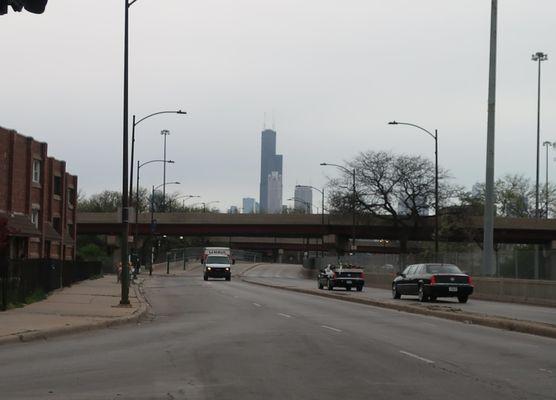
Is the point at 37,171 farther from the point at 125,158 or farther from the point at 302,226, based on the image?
the point at 302,226

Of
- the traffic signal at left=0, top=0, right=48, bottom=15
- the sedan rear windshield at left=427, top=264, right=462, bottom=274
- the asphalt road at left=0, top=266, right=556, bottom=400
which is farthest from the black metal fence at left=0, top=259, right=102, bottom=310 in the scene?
the sedan rear windshield at left=427, top=264, right=462, bottom=274

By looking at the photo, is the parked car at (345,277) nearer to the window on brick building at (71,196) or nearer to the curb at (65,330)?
the window on brick building at (71,196)

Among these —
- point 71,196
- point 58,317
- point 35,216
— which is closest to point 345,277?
point 35,216

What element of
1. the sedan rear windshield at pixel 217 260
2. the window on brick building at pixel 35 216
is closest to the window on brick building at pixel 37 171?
the window on brick building at pixel 35 216

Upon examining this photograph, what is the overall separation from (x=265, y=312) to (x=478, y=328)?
7.97 meters

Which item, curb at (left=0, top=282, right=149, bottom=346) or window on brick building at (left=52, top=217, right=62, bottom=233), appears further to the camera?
window on brick building at (left=52, top=217, right=62, bottom=233)

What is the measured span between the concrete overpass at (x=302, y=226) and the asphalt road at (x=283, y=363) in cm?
6815

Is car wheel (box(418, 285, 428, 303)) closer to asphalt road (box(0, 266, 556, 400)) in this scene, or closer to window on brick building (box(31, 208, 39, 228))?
asphalt road (box(0, 266, 556, 400))

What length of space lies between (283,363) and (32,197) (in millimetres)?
35706

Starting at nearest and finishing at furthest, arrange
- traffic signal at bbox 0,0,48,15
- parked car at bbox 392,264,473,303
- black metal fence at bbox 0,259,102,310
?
traffic signal at bbox 0,0,48,15 < black metal fence at bbox 0,259,102,310 < parked car at bbox 392,264,473,303

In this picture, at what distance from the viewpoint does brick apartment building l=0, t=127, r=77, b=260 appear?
130 ft

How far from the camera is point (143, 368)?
11.2 meters

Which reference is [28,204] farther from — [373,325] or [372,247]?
[372,247]

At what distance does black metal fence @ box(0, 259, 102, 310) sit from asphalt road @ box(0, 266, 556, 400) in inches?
182
